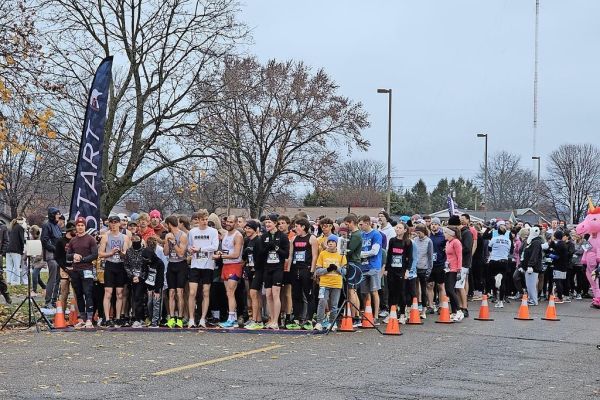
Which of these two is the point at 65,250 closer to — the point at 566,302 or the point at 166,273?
the point at 166,273

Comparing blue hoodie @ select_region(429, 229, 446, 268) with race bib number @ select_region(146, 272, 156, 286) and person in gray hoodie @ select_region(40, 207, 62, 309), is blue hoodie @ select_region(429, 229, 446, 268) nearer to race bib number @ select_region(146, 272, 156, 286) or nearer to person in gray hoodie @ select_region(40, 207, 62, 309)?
race bib number @ select_region(146, 272, 156, 286)

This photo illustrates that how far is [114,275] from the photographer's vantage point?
15.8 meters

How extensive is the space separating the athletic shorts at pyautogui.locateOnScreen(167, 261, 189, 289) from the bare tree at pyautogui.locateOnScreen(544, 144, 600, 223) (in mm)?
86102

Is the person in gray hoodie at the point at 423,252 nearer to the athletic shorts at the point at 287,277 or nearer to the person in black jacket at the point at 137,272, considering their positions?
the athletic shorts at the point at 287,277

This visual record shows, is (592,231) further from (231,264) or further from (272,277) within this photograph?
(231,264)

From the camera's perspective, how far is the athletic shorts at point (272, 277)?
15.1m

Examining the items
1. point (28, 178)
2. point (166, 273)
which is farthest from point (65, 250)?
point (28, 178)

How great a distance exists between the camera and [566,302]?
23453mm

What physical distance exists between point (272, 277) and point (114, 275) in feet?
9.43

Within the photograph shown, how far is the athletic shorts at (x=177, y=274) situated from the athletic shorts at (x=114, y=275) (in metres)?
0.83

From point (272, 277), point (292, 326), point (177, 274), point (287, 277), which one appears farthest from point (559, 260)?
point (177, 274)

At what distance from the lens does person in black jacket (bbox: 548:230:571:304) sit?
2317 cm

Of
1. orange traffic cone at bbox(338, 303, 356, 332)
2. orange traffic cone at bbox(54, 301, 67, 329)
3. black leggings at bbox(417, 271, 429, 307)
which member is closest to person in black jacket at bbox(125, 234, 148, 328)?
orange traffic cone at bbox(54, 301, 67, 329)

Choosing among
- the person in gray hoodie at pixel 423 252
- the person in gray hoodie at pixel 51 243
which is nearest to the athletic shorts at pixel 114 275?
the person in gray hoodie at pixel 51 243
